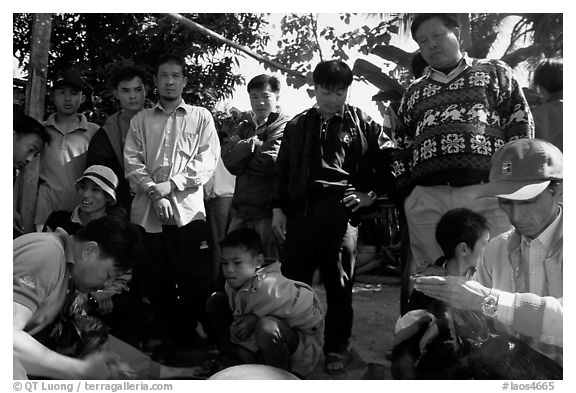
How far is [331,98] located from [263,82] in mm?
408

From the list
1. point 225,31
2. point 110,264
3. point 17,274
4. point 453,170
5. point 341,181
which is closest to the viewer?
point 17,274

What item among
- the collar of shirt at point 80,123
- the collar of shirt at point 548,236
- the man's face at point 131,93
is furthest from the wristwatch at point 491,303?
the collar of shirt at point 80,123

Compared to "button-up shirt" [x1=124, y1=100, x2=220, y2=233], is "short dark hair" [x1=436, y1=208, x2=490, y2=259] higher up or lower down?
lower down

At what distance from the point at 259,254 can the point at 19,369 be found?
3.77 ft

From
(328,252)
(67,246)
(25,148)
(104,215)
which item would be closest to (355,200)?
(328,252)

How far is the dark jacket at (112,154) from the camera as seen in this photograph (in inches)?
118

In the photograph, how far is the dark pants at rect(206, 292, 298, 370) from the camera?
2.63 m

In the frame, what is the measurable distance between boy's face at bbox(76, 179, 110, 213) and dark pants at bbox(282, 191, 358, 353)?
946mm

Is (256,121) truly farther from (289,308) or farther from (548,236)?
(548,236)

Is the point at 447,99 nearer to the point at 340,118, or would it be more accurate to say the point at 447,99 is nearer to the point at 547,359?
the point at 340,118

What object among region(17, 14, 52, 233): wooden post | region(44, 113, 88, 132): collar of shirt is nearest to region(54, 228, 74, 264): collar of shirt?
region(17, 14, 52, 233): wooden post

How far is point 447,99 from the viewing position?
2783 millimetres

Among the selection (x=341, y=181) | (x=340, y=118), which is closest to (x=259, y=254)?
(x=341, y=181)

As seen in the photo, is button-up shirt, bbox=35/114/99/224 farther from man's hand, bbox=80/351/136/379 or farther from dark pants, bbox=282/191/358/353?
dark pants, bbox=282/191/358/353
